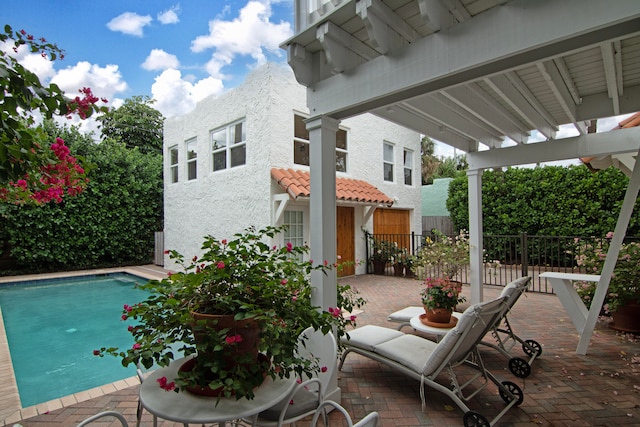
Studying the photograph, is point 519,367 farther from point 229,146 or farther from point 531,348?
point 229,146

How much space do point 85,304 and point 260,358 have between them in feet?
27.5

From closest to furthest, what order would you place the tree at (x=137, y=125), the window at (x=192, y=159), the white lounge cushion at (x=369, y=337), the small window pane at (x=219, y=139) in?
the white lounge cushion at (x=369, y=337) → the small window pane at (x=219, y=139) → the window at (x=192, y=159) → the tree at (x=137, y=125)

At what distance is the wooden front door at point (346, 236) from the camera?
949 centimetres

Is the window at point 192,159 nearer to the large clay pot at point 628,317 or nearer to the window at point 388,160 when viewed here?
the window at point 388,160

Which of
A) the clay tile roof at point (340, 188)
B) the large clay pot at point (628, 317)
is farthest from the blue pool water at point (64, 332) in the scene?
the large clay pot at point (628, 317)

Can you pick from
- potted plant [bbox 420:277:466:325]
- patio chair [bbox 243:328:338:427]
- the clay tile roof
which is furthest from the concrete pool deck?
the clay tile roof

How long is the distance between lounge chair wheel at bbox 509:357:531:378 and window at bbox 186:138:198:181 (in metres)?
9.96

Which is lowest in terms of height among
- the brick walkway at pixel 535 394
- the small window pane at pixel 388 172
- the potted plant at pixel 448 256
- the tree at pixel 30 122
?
the brick walkway at pixel 535 394

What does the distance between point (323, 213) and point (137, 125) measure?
23142 millimetres

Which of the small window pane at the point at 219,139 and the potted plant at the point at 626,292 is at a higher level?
the small window pane at the point at 219,139

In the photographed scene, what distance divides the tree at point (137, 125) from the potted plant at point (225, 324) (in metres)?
22.5

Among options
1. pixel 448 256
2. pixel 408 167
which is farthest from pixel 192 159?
pixel 448 256

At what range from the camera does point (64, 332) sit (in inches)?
249

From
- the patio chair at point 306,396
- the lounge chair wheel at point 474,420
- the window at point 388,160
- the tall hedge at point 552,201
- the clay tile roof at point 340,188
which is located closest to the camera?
the patio chair at point 306,396
